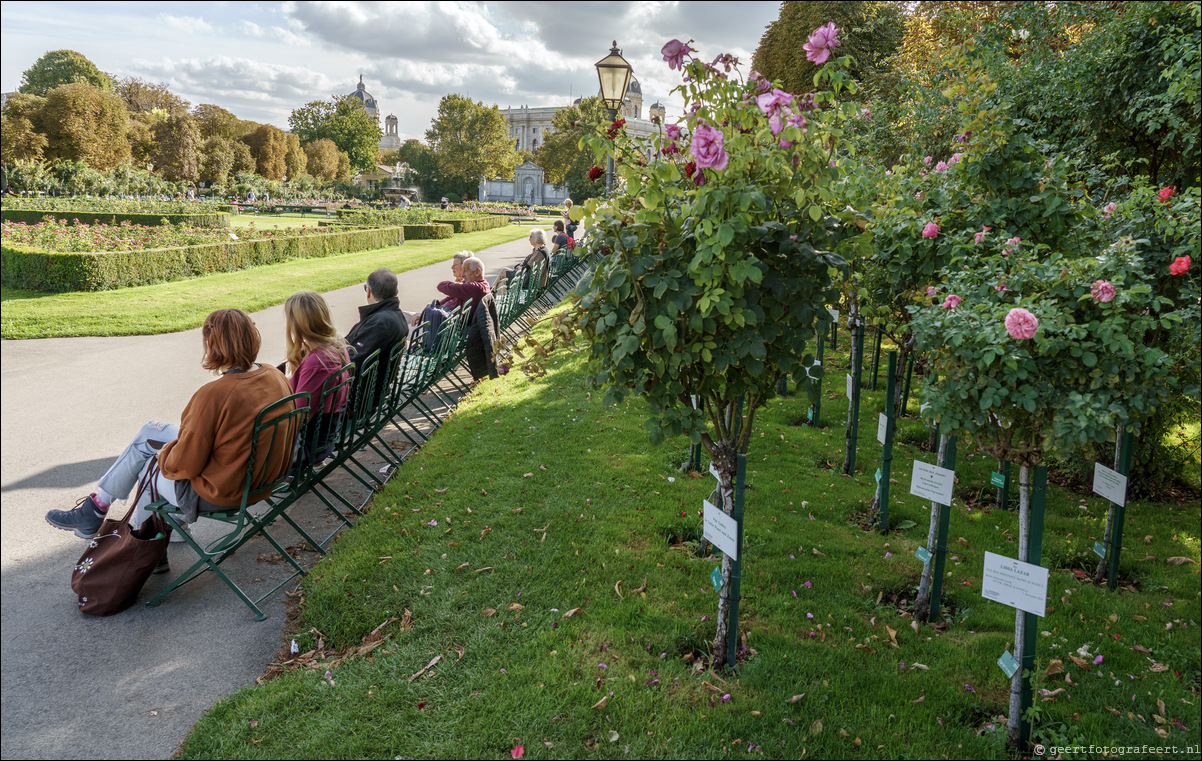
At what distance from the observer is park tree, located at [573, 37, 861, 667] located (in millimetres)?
2361

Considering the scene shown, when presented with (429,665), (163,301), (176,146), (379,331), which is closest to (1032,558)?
(429,665)

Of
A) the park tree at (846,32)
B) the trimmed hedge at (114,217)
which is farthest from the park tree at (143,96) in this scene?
the park tree at (846,32)

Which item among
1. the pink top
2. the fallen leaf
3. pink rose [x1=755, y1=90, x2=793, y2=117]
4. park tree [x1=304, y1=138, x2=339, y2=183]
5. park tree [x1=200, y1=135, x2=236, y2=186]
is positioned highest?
park tree [x1=304, y1=138, x2=339, y2=183]

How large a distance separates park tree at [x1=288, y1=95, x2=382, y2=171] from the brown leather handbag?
8150 cm

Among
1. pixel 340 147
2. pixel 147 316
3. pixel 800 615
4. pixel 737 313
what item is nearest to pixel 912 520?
pixel 800 615

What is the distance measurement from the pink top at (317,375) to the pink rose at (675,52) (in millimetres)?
2678

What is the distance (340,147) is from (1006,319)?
87.9 meters

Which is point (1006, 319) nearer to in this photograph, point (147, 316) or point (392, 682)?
point (392, 682)

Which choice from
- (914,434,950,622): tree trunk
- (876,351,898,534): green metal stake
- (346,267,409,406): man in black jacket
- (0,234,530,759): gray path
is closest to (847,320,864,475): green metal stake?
(876,351,898,534): green metal stake

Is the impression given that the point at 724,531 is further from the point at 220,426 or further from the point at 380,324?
the point at 380,324

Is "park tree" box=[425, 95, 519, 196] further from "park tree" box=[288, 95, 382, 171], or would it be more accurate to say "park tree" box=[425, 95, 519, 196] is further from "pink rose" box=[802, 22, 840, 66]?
"pink rose" box=[802, 22, 840, 66]

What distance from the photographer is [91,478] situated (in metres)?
4.52

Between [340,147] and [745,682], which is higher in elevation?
[340,147]

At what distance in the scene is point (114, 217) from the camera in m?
24.6
